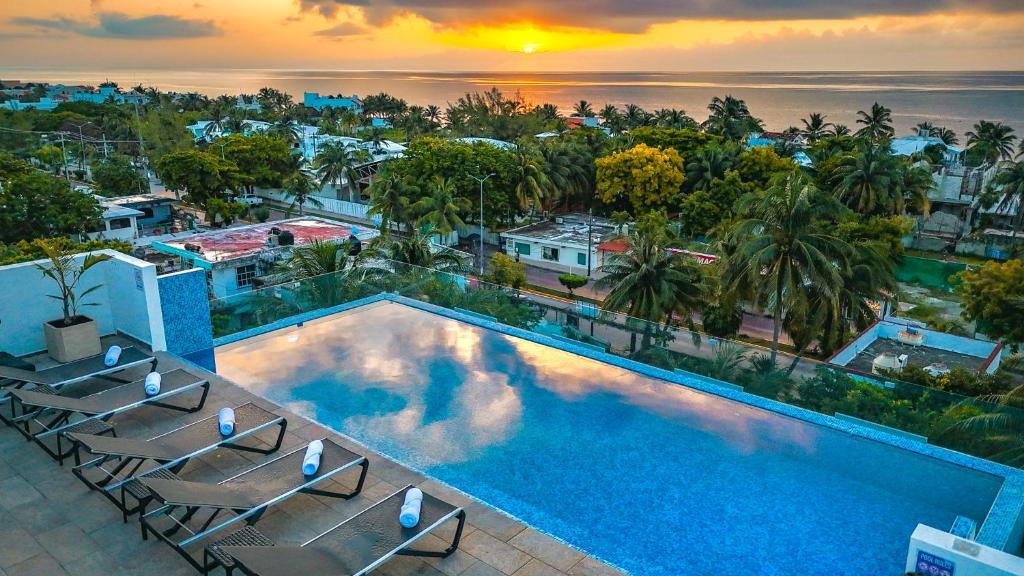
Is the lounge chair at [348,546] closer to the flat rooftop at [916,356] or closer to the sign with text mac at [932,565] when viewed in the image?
the sign with text mac at [932,565]

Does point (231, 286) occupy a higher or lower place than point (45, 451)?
lower

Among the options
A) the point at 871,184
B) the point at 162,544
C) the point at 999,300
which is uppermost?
the point at 162,544

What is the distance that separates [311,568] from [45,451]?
4.16 metres

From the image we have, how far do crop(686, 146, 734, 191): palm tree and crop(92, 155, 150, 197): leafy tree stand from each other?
40347 millimetres

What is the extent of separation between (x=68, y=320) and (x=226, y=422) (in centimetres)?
425

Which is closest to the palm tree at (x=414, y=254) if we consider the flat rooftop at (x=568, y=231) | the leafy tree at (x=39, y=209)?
the flat rooftop at (x=568, y=231)

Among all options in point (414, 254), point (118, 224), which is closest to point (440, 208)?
point (414, 254)

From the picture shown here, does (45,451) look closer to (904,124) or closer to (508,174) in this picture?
(508,174)

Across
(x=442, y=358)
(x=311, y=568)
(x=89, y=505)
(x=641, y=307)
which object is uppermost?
(x=311, y=568)

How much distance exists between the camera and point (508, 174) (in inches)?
1697

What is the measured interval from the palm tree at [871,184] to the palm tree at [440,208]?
2171 centimetres

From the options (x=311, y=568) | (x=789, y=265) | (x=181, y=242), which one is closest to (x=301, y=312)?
(x=311, y=568)

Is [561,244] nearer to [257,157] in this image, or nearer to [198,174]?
[198,174]

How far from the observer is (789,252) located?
1905 centimetres
